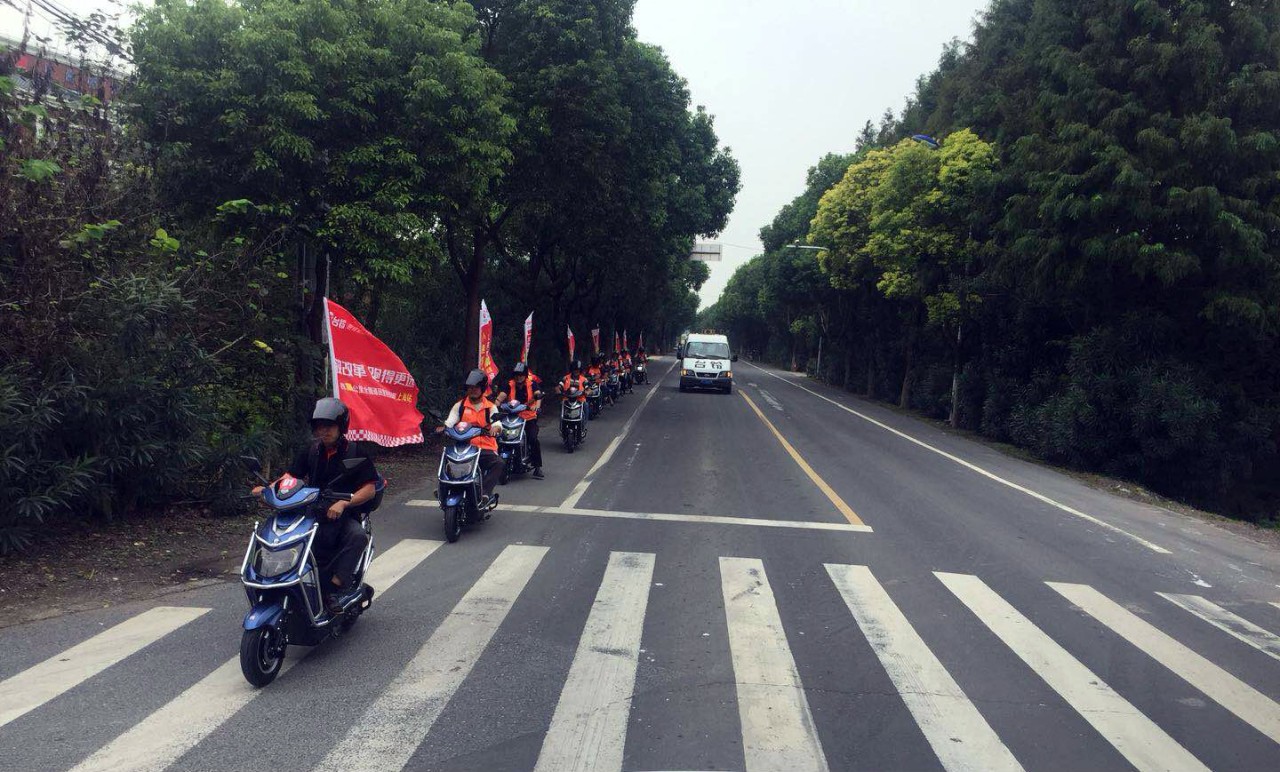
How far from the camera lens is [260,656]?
4.80 meters

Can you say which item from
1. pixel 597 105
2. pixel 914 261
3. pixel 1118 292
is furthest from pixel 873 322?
pixel 597 105

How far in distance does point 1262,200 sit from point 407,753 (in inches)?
768

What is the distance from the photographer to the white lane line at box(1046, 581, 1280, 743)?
5.00m

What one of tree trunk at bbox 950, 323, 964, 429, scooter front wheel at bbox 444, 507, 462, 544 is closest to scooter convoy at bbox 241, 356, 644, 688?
scooter front wheel at bbox 444, 507, 462, 544

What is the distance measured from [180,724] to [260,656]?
546mm

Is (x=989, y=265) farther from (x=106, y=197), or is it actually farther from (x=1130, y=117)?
(x=106, y=197)

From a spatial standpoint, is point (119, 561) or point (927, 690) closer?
point (927, 690)

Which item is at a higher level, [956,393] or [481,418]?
[956,393]

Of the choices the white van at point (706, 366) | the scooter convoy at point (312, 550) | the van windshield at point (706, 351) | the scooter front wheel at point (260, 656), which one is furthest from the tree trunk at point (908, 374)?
the scooter front wheel at point (260, 656)

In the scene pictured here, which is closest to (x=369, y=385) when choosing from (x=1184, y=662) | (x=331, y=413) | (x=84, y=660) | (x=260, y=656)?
(x=331, y=413)

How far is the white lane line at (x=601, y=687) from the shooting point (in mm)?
4129

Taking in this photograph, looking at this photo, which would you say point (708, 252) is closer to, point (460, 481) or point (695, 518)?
point (695, 518)

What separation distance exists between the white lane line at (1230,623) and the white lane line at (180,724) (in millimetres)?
6824

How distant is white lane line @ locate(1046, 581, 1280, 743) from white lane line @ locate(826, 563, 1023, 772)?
160 centimetres
